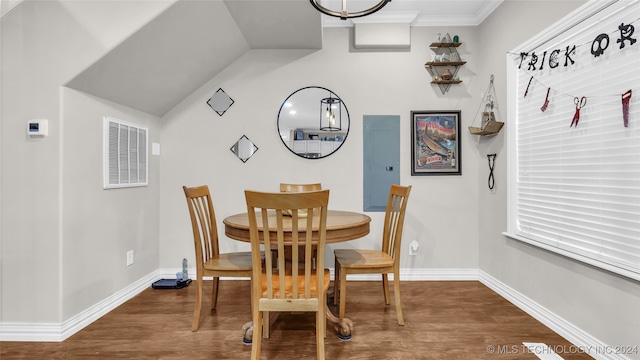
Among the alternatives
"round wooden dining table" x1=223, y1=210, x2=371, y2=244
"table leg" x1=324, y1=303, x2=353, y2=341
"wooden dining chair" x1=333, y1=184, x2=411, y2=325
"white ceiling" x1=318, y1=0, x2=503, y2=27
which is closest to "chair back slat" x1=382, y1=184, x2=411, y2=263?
"wooden dining chair" x1=333, y1=184, x2=411, y2=325

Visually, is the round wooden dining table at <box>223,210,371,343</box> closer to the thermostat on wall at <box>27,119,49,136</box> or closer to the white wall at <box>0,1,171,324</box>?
the white wall at <box>0,1,171,324</box>

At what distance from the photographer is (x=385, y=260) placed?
7.22 feet

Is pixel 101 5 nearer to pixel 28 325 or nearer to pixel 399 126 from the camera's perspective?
pixel 28 325

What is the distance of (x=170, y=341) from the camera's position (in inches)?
77.7

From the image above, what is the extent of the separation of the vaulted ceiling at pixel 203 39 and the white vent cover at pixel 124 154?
227 millimetres

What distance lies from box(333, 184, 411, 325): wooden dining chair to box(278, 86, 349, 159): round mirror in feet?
3.31

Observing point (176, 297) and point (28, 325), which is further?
point (176, 297)

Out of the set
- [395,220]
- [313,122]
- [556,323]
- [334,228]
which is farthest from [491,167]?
[334,228]

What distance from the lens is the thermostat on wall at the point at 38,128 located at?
196cm

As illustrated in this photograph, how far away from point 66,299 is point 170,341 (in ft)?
2.51

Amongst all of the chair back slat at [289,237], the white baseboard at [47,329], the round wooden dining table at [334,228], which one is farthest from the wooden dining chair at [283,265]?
the white baseboard at [47,329]

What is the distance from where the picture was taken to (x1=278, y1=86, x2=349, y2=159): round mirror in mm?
3170

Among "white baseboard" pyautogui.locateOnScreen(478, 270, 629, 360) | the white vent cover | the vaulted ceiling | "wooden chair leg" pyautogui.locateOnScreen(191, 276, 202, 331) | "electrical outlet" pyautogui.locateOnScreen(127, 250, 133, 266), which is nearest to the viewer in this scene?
"white baseboard" pyautogui.locateOnScreen(478, 270, 629, 360)

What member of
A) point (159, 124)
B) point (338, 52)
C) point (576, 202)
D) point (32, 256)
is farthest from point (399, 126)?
point (32, 256)
